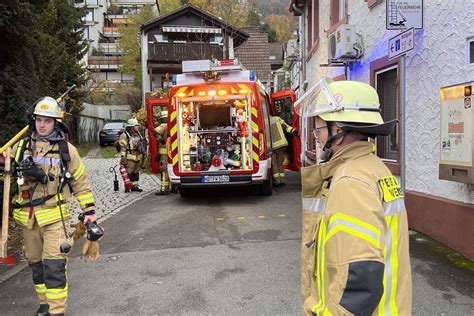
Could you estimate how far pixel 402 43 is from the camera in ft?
16.9

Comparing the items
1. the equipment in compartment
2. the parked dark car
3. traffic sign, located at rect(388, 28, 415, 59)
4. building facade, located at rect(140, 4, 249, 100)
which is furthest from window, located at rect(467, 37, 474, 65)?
building facade, located at rect(140, 4, 249, 100)

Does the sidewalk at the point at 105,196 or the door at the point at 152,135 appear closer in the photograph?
the sidewalk at the point at 105,196

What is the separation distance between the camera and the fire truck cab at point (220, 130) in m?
9.38

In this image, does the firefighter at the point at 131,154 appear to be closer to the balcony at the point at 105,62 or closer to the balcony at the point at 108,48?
the balcony at the point at 105,62

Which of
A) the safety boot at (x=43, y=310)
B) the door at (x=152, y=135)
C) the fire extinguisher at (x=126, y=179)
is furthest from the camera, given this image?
the fire extinguisher at (x=126, y=179)

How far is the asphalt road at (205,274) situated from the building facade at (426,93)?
425mm

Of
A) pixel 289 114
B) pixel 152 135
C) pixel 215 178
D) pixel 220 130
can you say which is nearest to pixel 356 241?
pixel 215 178

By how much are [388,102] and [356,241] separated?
6586 mm

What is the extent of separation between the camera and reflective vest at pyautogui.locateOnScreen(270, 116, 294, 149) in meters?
11.0

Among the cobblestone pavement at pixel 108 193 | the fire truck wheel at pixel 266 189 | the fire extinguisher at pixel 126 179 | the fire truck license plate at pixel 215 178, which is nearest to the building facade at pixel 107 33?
the cobblestone pavement at pixel 108 193

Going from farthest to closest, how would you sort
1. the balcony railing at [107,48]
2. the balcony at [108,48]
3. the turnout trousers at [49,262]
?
the balcony railing at [107,48], the balcony at [108,48], the turnout trousers at [49,262]

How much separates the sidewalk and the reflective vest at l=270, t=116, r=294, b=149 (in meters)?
3.34

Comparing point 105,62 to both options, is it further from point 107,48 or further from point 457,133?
point 457,133

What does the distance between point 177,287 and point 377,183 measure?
346cm
